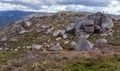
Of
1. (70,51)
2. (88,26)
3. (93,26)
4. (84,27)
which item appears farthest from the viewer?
(84,27)

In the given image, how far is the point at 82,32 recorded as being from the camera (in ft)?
372

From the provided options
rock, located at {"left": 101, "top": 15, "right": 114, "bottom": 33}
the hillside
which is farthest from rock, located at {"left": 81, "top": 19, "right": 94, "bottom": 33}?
rock, located at {"left": 101, "top": 15, "right": 114, "bottom": 33}

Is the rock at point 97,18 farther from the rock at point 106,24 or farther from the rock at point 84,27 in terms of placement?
the rock at point 84,27

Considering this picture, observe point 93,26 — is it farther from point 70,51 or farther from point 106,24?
point 70,51

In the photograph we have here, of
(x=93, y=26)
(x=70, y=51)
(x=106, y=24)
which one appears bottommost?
(x=93, y=26)

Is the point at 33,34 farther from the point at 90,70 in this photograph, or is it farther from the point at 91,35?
the point at 90,70

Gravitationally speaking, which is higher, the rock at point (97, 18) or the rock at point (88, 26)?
the rock at point (97, 18)

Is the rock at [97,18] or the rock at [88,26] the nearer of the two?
the rock at [88,26]

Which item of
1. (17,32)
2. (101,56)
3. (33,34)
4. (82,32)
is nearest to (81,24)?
(82,32)

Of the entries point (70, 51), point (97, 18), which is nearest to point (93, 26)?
point (97, 18)

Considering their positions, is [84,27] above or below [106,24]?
below

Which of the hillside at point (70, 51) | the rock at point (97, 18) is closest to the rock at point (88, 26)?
the hillside at point (70, 51)

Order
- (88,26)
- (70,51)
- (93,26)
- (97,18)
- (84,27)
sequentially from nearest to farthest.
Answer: (70,51) → (88,26) → (93,26) → (84,27) → (97,18)

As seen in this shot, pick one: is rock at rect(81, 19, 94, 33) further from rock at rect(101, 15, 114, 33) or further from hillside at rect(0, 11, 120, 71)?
rock at rect(101, 15, 114, 33)
